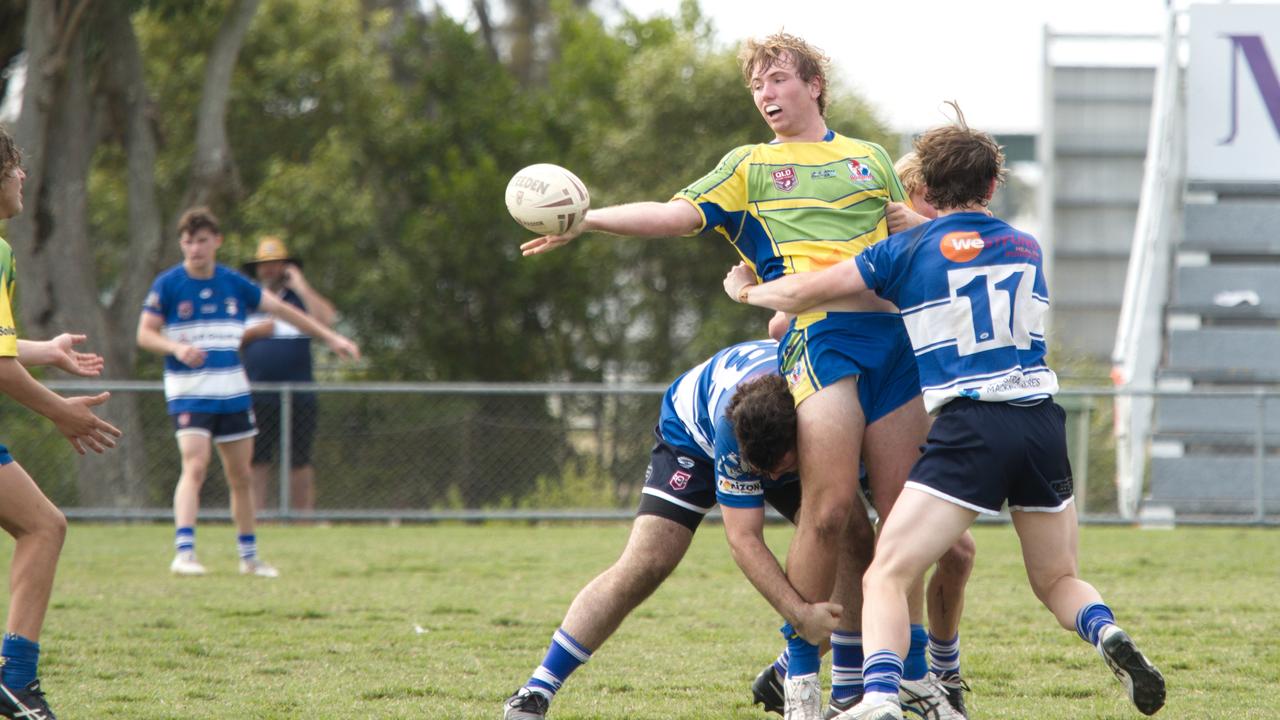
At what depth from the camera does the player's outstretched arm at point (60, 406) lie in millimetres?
4398

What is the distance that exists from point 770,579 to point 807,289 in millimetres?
874

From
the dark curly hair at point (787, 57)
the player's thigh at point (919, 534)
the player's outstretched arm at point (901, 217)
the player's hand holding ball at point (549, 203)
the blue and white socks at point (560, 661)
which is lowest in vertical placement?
the blue and white socks at point (560, 661)

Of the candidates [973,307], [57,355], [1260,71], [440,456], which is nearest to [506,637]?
[57,355]

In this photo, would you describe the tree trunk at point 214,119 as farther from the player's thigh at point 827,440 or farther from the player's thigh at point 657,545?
the player's thigh at point 827,440

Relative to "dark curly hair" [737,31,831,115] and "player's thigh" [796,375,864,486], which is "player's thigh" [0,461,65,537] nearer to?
"player's thigh" [796,375,864,486]

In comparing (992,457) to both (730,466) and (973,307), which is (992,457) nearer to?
(973,307)

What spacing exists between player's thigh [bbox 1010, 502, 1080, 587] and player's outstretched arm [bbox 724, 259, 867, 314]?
83 cm

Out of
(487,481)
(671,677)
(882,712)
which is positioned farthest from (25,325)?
(882,712)

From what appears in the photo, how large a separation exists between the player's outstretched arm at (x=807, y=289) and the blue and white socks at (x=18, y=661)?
248cm

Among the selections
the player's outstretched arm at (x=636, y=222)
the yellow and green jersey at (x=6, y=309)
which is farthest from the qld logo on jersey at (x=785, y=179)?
the yellow and green jersey at (x=6, y=309)

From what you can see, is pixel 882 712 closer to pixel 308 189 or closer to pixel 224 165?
pixel 224 165

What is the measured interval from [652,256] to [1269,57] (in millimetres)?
8948

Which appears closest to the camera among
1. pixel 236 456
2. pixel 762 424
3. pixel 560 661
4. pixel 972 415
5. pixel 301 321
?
pixel 972 415

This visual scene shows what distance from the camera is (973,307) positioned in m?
4.14
